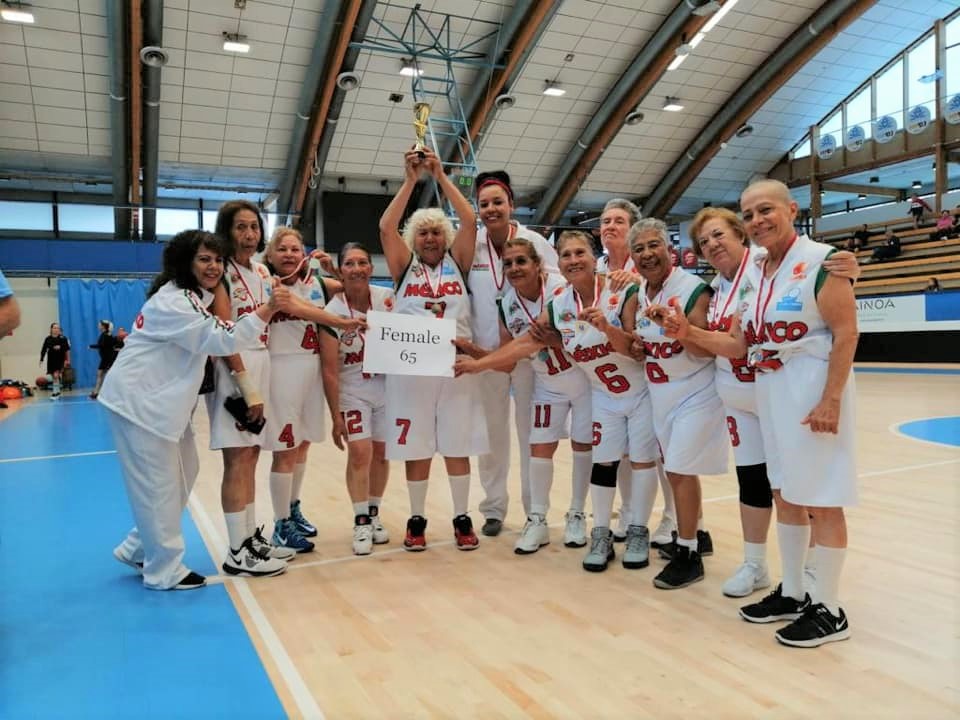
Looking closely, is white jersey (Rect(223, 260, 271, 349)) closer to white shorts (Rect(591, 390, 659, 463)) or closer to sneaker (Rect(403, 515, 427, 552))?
sneaker (Rect(403, 515, 427, 552))

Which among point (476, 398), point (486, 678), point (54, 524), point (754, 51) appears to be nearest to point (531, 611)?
point (486, 678)

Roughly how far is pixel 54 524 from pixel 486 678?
138 inches

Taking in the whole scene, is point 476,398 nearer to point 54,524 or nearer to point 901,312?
point 54,524

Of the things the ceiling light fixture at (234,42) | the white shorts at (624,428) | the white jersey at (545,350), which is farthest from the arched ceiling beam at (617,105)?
the white shorts at (624,428)

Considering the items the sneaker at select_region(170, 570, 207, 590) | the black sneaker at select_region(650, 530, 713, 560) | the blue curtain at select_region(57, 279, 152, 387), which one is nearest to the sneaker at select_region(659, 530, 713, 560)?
the black sneaker at select_region(650, 530, 713, 560)

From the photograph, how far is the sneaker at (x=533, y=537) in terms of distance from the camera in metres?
3.73

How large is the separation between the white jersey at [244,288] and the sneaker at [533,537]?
167 centimetres

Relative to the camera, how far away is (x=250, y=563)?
3463 mm

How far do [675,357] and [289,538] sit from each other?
228 cm

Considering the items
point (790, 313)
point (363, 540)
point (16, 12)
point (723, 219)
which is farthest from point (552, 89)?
point (790, 313)

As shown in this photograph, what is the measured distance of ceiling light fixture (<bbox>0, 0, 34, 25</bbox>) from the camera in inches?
466

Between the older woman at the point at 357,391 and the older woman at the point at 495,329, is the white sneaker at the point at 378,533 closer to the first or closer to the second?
the older woman at the point at 357,391

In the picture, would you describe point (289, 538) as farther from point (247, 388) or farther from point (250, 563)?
point (247, 388)

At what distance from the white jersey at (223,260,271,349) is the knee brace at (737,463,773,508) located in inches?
91.9
